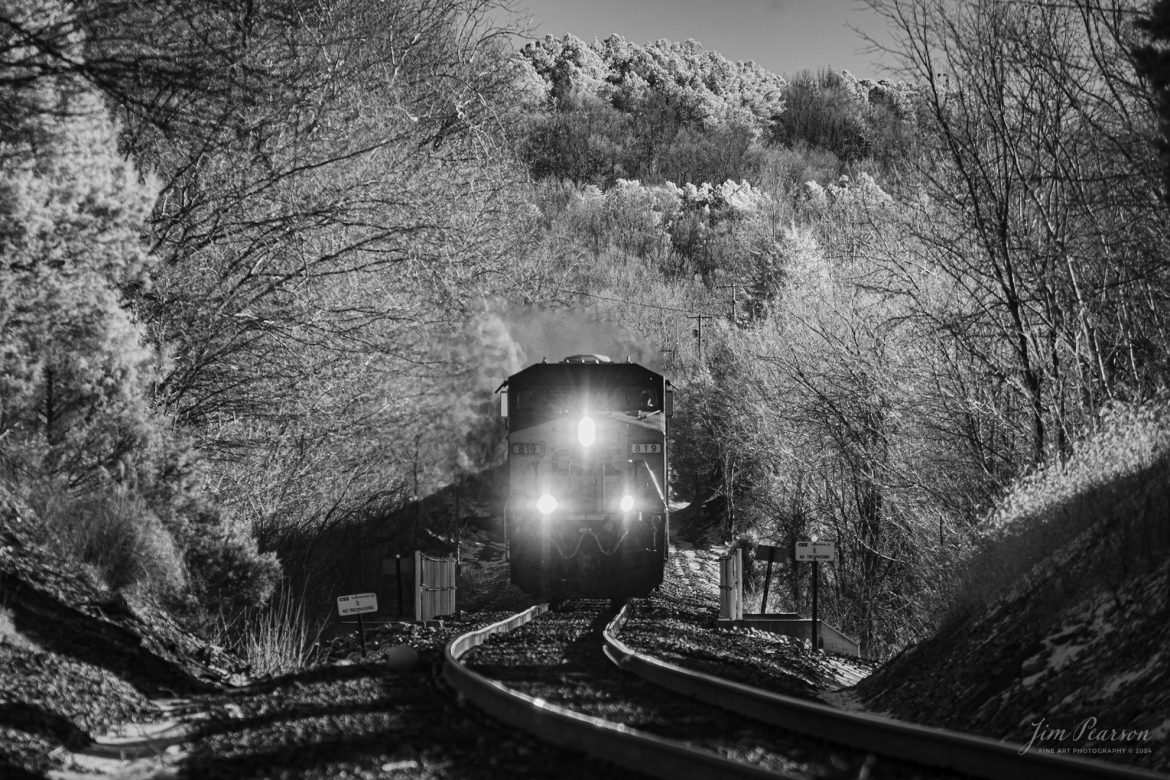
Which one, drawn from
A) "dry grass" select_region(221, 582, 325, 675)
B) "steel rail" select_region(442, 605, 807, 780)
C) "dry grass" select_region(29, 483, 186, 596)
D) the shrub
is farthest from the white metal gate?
"steel rail" select_region(442, 605, 807, 780)

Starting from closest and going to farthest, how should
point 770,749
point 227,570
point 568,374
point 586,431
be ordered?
point 770,749 → point 227,570 → point 586,431 → point 568,374

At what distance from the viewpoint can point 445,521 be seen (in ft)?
107

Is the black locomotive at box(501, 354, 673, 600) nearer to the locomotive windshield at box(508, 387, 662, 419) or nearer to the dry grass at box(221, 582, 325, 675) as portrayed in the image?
the locomotive windshield at box(508, 387, 662, 419)

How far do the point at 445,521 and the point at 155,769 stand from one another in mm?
27611

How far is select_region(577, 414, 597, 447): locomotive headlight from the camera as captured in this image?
18141mm

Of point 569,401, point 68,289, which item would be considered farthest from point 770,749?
point 569,401

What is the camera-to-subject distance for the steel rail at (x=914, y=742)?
4750 millimetres

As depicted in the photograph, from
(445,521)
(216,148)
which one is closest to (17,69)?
(216,148)

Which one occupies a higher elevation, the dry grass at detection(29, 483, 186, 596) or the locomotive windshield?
the locomotive windshield

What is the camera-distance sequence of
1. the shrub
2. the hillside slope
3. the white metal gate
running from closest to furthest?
the hillside slope
the shrub
the white metal gate

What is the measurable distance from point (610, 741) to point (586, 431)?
42.7 feet

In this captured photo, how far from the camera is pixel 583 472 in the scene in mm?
18312

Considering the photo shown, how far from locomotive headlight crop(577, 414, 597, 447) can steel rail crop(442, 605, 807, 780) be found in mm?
10685

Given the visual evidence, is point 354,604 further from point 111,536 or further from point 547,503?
point 547,503
